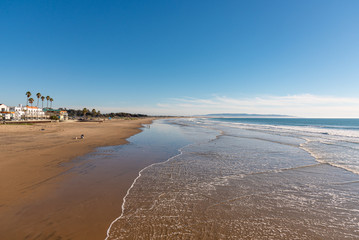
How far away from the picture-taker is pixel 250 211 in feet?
18.7

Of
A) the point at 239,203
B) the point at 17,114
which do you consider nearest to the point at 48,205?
the point at 239,203

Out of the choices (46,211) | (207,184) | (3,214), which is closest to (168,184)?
(207,184)

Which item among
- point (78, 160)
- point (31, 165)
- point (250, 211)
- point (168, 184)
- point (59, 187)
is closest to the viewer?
point (250, 211)

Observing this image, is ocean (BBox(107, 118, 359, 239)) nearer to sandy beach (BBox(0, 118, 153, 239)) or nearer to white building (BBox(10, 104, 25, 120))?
sandy beach (BBox(0, 118, 153, 239))

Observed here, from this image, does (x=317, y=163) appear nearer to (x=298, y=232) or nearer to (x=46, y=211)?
(x=298, y=232)

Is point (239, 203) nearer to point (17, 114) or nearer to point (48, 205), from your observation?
point (48, 205)

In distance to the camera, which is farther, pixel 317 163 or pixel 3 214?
pixel 317 163

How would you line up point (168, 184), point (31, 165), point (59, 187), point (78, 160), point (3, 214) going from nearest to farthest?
point (3, 214)
point (59, 187)
point (168, 184)
point (31, 165)
point (78, 160)

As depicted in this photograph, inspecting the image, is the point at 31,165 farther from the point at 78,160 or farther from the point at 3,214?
the point at 3,214

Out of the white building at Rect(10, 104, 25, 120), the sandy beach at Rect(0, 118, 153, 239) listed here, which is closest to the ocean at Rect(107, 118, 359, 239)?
the sandy beach at Rect(0, 118, 153, 239)

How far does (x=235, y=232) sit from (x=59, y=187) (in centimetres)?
741

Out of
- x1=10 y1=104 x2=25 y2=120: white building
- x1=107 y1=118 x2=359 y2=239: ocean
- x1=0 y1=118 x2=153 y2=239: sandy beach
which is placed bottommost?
x1=107 y1=118 x2=359 y2=239: ocean

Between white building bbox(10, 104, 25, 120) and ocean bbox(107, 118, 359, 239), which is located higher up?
white building bbox(10, 104, 25, 120)

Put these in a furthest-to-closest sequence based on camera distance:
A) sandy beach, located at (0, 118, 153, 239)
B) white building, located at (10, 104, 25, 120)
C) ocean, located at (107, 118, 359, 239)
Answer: white building, located at (10, 104, 25, 120) < ocean, located at (107, 118, 359, 239) < sandy beach, located at (0, 118, 153, 239)
